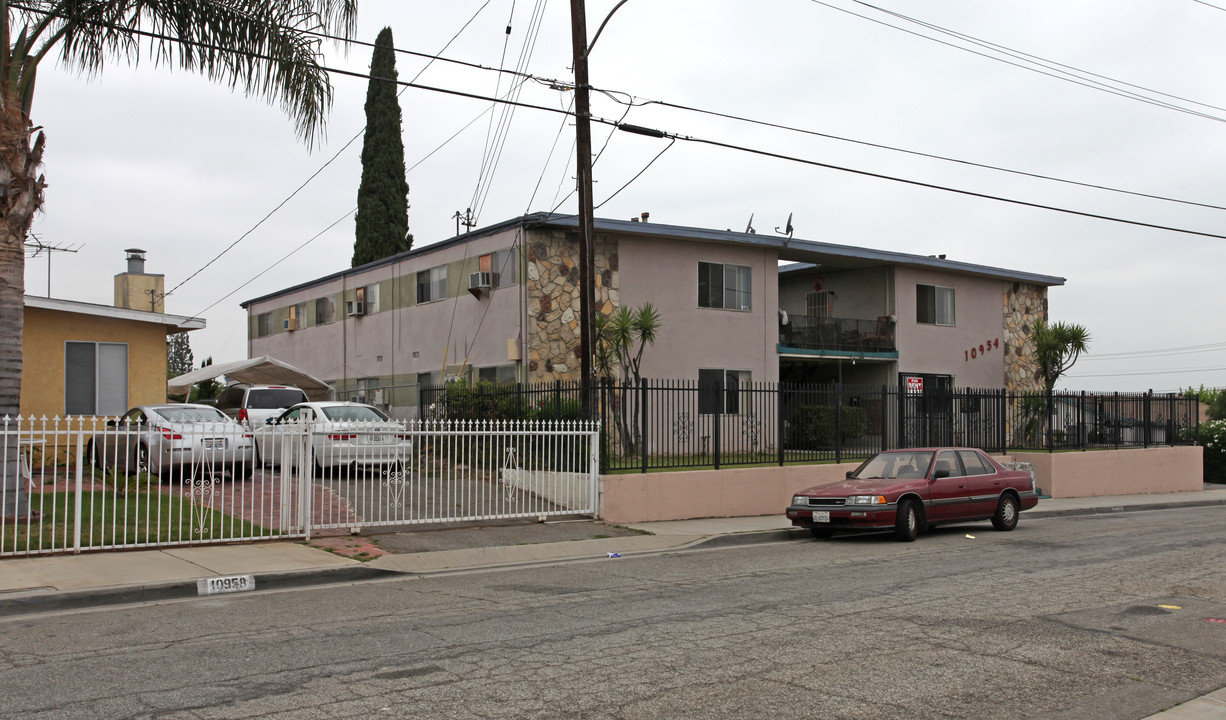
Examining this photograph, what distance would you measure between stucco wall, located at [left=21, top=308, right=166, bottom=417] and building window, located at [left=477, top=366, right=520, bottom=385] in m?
7.71

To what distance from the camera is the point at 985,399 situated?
23922 mm

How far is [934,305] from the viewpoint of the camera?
3200cm

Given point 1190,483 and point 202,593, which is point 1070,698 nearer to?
point 202,593

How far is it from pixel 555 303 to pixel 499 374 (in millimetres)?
2422

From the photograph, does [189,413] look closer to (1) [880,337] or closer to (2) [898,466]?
(2) [898,466]

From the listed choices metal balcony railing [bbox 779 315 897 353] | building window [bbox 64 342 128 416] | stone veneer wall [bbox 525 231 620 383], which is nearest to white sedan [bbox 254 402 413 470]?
building window [bbox 64 342 128 416]

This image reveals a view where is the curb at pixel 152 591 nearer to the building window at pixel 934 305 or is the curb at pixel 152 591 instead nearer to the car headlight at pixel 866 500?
the car headlight at pixel 866 500

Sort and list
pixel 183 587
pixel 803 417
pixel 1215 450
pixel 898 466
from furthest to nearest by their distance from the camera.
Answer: pixel 1215 450 → pixel 803 417 → pixel 898 466 → pixel 183 587

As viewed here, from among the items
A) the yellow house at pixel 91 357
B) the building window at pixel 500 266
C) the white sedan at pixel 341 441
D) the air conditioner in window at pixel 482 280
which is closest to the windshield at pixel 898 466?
the white sedan at pixel 341 441

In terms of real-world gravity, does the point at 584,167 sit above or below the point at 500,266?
above

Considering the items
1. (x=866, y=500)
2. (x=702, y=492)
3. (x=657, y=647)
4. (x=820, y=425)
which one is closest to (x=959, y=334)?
(x=820, y=425)

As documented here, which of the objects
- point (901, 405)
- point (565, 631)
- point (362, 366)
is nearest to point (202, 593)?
point (565, 631)

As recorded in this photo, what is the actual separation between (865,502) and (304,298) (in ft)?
82.3

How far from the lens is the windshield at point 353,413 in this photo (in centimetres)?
1950
